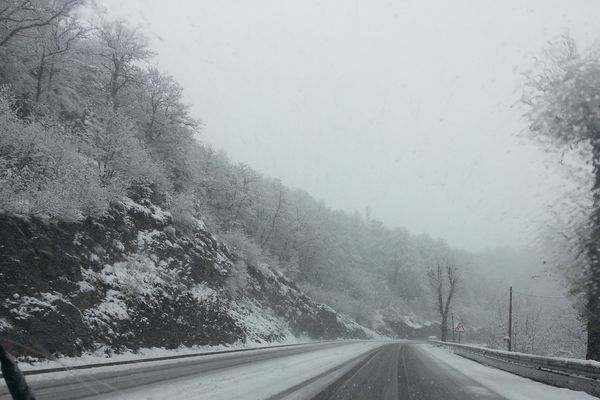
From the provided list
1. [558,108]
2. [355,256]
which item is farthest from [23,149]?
[355,256]

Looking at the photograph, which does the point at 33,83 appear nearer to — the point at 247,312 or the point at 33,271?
the point at 33,271

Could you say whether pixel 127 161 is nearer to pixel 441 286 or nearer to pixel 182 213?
pixel 182 213

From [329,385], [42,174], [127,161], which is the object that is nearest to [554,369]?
[329,385]

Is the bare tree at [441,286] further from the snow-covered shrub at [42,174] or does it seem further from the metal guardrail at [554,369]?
the snow-covered shrub at [42,174]

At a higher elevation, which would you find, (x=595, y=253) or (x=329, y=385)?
(x=595, y=253)

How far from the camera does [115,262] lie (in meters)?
24.0

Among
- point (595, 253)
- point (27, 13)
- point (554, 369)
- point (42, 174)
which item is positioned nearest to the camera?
point (595, 253)

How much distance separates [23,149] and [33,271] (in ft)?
20.3

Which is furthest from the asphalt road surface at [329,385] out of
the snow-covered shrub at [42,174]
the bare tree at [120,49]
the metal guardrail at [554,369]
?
the bare tree at [120,49]

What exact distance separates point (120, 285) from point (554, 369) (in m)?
17.7

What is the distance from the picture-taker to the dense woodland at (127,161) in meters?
21.4

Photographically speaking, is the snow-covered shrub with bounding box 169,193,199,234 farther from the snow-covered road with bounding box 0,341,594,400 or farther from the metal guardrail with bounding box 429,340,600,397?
the metal guardrail with bounding box 429,340,600,397

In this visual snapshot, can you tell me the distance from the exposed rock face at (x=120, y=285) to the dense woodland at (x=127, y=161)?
129cm

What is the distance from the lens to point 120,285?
22.7 metres
